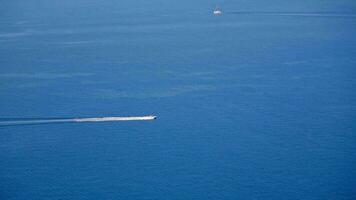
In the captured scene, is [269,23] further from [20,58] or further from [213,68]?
[20,58]

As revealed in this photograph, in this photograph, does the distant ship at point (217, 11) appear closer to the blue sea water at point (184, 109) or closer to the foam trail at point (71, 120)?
the blue sea water at point (184, 109)

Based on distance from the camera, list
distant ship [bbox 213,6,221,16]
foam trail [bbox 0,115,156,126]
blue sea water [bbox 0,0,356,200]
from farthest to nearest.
Result: distant ship [bbox 213,6,221,16]
foam trail [bbox 0,115,156,126]
blue sea water [bbox 0,0,356,200]

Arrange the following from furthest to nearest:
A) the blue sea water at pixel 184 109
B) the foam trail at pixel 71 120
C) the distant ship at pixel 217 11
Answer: the distant ship at pixel 217 11, the foam trail at pixel 71 120, the blue sea water at pixel 184 109

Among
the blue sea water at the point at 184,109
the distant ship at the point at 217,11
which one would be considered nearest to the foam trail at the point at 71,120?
the blue sea water at the point at 184,109

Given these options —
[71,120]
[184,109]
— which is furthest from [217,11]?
[71,120]

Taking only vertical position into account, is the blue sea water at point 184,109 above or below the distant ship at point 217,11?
below

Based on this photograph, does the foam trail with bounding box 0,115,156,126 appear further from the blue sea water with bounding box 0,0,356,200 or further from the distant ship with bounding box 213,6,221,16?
the distant ship with bounding box 213,6,221,16

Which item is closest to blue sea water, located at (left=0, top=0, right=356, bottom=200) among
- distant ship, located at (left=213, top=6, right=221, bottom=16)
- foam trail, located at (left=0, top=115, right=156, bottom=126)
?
foam trail, located at (left=0, top=115, right=156, bottom=126)

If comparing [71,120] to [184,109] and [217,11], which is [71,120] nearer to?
[184,109]
